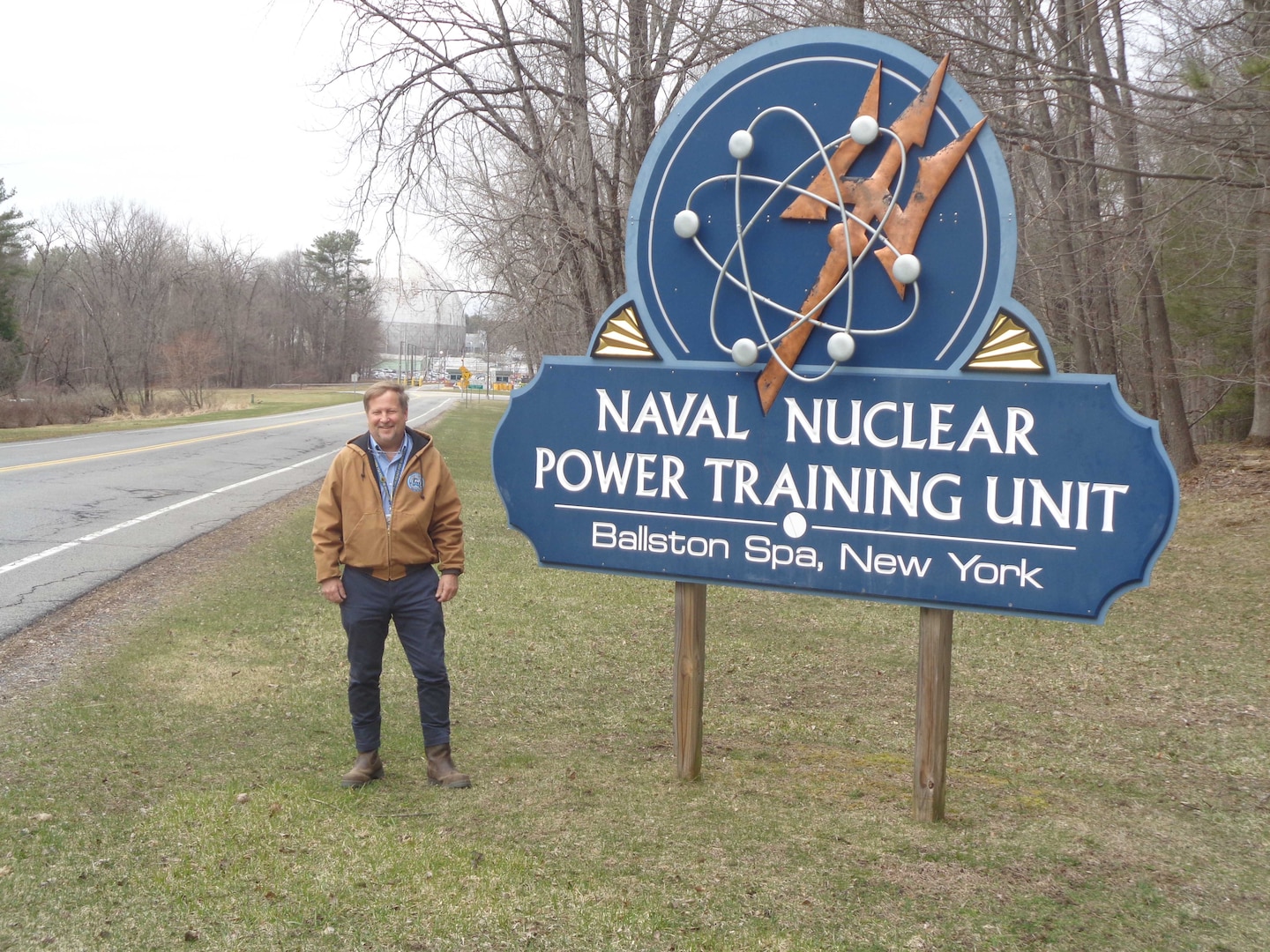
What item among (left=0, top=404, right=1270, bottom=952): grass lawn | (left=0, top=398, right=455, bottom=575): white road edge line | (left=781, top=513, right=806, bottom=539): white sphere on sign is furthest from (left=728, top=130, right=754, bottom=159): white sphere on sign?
(left=0, top=398, right=455, bottom=575): white road edge line

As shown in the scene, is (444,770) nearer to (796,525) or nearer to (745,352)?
(796,525)

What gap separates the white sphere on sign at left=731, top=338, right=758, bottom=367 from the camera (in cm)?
448

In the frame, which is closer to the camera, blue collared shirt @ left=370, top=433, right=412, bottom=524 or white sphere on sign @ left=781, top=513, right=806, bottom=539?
white sphere on sign @ left=781, top=513, right=806, bottom=539

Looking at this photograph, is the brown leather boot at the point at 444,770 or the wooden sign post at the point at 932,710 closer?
the wooden sign post at the point at 932,710

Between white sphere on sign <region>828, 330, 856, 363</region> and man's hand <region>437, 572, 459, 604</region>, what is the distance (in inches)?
72.5

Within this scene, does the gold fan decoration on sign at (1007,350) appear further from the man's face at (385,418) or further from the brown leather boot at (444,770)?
the brown leather boot at (444,770)

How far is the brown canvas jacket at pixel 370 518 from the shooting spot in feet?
15.1

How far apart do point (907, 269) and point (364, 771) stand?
10.2 feet

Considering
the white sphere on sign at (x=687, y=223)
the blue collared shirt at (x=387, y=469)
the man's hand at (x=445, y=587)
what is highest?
the white sphere on sign at (x=687, y=223)

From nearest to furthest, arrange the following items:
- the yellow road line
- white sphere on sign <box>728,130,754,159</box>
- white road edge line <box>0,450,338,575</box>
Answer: white sphere on sign <box>728,130,754,159</box> → white road edge line <box>0,450,338,575</box> → the yellow road line

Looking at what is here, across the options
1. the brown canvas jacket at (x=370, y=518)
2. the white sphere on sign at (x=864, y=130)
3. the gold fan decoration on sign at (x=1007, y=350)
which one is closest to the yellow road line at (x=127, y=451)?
the brown canvas jacket at (x=370, y=518)

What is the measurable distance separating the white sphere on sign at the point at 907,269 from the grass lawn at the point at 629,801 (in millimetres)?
2183

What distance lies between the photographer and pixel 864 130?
4266mm

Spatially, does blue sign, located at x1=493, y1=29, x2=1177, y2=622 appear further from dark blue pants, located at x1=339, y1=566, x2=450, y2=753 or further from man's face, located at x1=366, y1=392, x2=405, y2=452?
dark blue pants, located at x1=339, y1=566, x2=450, y2=753
